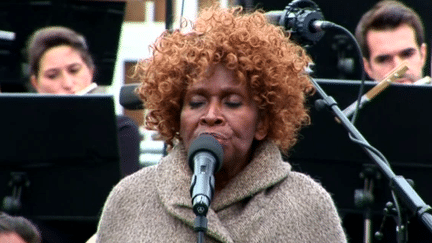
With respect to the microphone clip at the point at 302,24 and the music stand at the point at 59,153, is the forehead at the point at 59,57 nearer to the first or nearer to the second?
the music stand at the point at 59,153

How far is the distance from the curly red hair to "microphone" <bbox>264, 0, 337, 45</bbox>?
0.52 meters

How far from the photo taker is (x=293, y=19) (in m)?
4.05

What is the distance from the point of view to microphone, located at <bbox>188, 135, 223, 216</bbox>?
2.71 metres

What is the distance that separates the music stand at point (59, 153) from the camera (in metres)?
4.50

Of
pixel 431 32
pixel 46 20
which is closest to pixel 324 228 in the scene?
pixel 431 32

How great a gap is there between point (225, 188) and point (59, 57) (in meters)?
2.51

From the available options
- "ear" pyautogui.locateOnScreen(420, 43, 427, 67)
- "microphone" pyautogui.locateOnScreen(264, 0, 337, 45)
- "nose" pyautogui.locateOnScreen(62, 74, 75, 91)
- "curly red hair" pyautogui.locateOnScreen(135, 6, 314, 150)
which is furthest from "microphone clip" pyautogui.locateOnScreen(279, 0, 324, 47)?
"nose" pyautogui.locateOnScreen(62, 74, 75, 91)

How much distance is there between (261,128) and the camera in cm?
335

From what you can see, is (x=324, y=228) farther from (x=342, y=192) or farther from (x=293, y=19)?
(x=342, y=192)

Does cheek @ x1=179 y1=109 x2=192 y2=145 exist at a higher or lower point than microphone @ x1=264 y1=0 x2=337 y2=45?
lower

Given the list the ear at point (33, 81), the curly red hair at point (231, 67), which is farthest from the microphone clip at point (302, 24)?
the ear at point (33, 81)

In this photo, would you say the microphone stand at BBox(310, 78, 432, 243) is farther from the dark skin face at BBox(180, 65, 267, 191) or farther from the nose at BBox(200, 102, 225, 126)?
the nose at BBox(200, 102, 225, 126)

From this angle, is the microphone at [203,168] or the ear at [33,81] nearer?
the microphone at [203,168]

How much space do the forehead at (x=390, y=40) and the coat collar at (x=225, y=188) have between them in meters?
2.09
